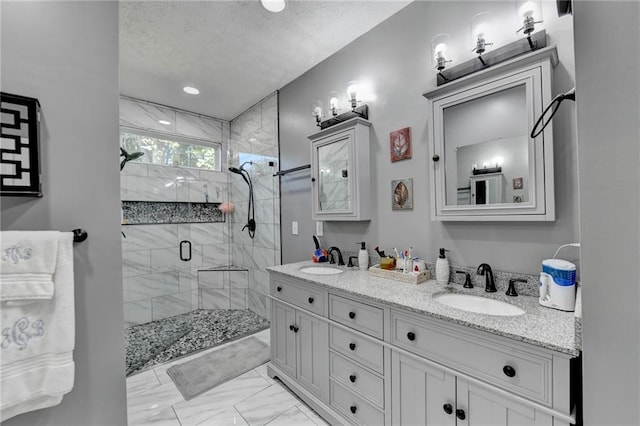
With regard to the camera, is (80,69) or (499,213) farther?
(499,213)

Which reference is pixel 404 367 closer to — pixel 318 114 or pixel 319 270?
pixel 319 270

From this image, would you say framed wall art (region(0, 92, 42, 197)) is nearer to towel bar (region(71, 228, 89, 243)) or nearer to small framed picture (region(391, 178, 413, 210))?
towel bar (region(71, 228, 89, 243))

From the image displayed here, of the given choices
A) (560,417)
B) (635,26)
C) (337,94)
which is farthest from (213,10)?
(560,417)

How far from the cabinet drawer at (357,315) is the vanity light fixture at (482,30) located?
1496mm

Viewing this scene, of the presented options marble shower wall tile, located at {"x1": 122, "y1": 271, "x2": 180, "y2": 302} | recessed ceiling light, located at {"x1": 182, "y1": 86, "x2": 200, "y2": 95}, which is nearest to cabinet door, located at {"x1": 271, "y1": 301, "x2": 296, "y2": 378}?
marble shower wall tile, located at {"x1": 122, "y1": 271, "x2": 180, "y2": 302}

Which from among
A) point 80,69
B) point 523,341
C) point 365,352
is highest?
point 80,69

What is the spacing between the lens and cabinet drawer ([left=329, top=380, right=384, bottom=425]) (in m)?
1.41

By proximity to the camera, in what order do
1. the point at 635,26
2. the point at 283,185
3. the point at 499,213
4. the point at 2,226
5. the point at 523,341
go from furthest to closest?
the point at 283,185 → the point at 499,213 → the point at 523,341 → the point at 2,226 → the point at 635,26

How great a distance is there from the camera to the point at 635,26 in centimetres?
35

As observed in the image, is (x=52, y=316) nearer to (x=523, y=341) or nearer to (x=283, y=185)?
(x=523, y=341)

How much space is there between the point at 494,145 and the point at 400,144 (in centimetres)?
58

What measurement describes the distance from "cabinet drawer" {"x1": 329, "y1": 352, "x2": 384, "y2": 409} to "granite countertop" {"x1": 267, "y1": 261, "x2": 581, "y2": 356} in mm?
420

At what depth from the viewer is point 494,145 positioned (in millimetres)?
1441

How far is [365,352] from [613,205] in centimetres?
132
